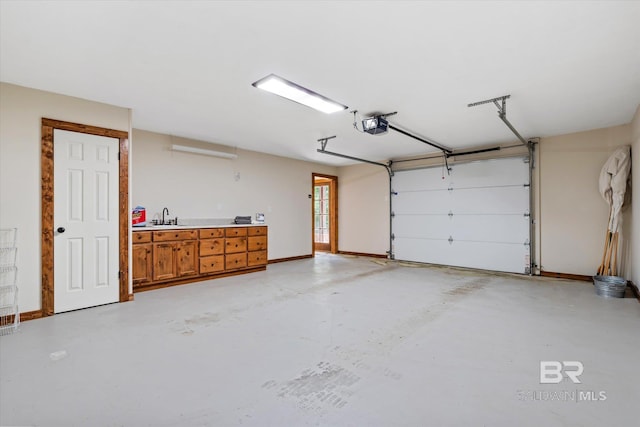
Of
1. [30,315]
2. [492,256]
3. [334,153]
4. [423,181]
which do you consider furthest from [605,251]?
[30,315]

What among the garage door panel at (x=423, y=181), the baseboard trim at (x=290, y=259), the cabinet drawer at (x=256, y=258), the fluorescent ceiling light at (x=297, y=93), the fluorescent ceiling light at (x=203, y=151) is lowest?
the baseboard trim at (x=290, y=259)

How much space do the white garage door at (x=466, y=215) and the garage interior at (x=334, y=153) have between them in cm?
5

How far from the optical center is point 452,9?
6.45 ft

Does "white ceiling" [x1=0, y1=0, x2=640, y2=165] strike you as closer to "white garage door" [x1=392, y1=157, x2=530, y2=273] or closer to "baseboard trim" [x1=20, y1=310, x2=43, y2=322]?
"white garage door" [x1=392, y1=157, x2=530, y2=273]

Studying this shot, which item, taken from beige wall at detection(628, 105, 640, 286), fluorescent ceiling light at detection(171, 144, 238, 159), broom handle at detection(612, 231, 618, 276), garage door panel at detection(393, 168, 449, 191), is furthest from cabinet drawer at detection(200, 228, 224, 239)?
broom handle at detection(612, 231, 618, 276)

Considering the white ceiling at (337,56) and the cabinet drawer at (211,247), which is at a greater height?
the white ceiling at (337,56)

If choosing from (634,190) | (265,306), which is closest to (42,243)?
(265,306)

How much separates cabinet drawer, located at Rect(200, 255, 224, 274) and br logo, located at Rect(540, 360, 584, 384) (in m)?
4.47

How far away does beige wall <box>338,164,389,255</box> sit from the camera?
736 cm

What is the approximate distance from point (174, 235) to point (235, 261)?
119 centimetres

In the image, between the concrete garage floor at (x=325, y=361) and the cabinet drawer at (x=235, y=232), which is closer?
the concrete garage floor at (x=325, y=361)

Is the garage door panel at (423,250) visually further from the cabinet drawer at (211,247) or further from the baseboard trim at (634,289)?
the cabinet drawer at (211,247)

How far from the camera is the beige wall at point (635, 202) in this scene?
3799 mm

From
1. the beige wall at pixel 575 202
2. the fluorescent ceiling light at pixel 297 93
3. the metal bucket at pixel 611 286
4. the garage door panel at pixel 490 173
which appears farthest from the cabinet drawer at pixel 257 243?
Result: the metal bucket at pixel 611 286
